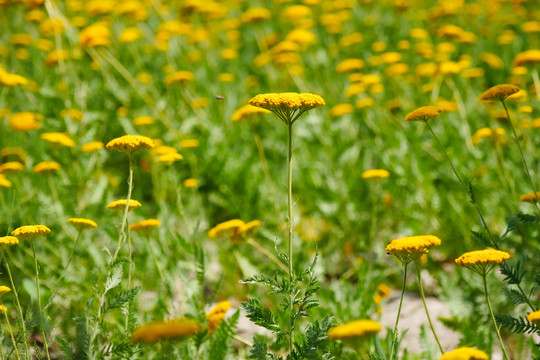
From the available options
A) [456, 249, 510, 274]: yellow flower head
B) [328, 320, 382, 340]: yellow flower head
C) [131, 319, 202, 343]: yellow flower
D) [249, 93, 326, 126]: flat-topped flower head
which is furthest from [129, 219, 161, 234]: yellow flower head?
[456, 249, 510, 274]: yellow flower head

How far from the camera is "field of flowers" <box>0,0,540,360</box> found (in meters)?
2.17

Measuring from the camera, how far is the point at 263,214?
14.2 feet

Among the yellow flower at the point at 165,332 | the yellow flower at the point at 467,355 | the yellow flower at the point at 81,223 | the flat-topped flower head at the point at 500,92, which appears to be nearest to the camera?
the yellow flower at the point at 165,332

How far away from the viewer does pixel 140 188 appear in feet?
16.0

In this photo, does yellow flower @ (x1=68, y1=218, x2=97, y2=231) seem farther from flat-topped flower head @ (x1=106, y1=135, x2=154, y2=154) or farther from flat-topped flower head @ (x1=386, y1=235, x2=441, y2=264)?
flat-topped flower head @ (x1=386, y1=235, x2=441, y2=264)

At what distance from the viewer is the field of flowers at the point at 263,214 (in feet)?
7.12

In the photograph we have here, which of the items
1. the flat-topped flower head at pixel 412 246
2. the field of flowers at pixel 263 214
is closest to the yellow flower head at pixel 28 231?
the field of flowers at pixel 263 214

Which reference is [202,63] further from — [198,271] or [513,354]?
[513,354]

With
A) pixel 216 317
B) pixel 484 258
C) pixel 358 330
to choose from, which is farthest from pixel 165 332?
pixel 484 258

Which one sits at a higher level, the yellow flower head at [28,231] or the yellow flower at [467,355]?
the yellow flower head at [28,231]

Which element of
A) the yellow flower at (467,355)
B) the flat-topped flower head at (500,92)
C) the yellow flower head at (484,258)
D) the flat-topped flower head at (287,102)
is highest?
the flat-topped flower head at (287,102)

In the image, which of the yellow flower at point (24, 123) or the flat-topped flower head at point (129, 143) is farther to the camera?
the yellow flower at point (24, 123)

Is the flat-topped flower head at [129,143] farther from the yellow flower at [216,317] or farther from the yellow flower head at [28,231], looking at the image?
the yellow flower at [216,317]

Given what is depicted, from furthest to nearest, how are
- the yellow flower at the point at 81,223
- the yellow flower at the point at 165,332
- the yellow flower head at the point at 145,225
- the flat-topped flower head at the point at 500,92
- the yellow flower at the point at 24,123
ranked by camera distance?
the yellow flower at the point at 24,123 < the yellow flower head at the point at 145,225 < the flat-topped flower head at the point at 500,92 < the yellow flower at the point at 81,223 < the yellow flower at the point at 165,332
